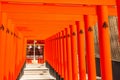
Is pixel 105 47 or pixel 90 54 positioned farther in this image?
pixel 90 54

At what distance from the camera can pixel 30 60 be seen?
3938cm

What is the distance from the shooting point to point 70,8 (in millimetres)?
7973

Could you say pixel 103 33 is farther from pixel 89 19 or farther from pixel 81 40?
pixel 81 40

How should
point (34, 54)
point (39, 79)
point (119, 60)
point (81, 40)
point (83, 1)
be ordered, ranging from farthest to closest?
point (34, 54) → point (39, 79) → point (119, 60) → point (81, 40) → point (83, 1)

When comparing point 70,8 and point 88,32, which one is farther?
point 88,32

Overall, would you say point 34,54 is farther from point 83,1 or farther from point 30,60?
point 83,1

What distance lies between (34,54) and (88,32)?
101ft

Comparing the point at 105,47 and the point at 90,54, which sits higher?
the point at 105,47

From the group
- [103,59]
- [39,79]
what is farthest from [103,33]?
[39,79]

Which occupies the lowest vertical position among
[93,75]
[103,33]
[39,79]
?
[39,79]

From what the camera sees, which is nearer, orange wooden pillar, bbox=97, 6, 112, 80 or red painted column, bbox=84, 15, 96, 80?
orange wooden pillar, bbox=97, 6, 112, 80

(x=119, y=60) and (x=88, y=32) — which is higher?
(x=88, y=32)

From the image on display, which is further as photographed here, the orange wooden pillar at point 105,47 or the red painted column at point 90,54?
the red painted column at point 90,54

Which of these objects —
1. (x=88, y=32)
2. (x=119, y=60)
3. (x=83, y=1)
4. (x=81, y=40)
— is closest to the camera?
(x=83, y=1)
